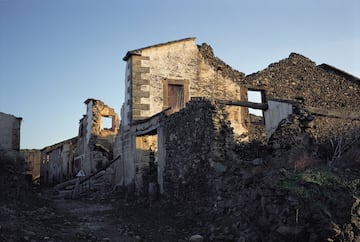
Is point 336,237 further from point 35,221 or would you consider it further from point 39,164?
point 39,164

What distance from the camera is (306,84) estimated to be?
15.8 metres

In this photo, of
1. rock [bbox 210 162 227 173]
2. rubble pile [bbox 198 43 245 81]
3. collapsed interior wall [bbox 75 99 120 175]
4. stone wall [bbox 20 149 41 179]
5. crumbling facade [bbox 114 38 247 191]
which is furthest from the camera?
stone wall [bbox 20 149 41 179]

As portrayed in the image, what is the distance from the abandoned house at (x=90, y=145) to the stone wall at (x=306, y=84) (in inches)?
308

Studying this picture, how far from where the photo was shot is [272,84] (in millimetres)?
15297

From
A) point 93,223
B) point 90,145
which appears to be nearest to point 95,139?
point 90,145

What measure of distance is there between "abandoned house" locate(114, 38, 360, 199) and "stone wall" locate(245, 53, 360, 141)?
1.8 inches

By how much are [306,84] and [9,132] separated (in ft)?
40.9

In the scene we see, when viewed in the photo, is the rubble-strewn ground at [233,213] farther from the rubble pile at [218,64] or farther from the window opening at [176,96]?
the rubble pile at [218,64]

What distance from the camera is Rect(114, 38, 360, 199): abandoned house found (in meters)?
8.33

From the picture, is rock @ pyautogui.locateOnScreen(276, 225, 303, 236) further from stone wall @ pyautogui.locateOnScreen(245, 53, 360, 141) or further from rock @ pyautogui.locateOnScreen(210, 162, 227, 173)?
stone wall @ pyautogui.locateOnScreen(245, 53, 360, 141)

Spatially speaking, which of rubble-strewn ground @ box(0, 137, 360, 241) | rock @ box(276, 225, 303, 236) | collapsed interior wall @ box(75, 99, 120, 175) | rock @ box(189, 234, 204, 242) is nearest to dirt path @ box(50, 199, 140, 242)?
rubble-strewn ground @ box(0, 137, 360, 241)

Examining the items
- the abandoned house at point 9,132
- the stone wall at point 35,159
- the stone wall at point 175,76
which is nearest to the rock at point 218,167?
the stone wall at point 175,76

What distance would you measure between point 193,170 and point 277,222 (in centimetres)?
357

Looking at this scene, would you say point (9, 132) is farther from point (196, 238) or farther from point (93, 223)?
point (196, 238)
